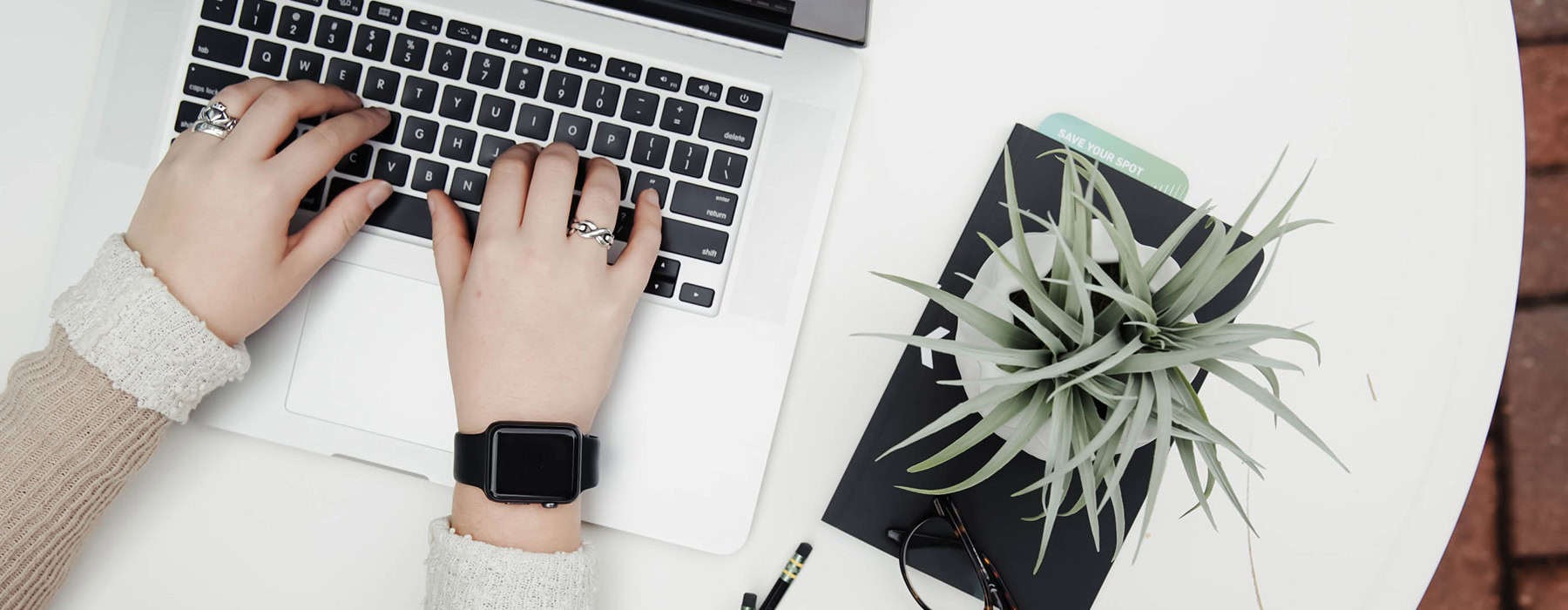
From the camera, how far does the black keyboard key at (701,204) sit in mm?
572

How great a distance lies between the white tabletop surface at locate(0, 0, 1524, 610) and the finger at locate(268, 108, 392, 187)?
0.19m

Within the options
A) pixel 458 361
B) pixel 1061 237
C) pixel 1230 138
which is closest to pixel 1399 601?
pixel 1230 138

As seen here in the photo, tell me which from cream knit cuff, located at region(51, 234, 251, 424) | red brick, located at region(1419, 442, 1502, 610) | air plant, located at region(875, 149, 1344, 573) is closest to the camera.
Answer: air plant, located at region(875, 149, 1344, 573)

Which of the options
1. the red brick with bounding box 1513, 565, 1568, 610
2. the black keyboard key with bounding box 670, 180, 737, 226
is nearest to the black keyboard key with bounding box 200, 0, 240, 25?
the black keyboard key with bounding box 670, 180, 737, 226

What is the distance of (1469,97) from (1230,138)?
0.58 feet

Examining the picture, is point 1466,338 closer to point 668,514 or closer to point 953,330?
point 953,330

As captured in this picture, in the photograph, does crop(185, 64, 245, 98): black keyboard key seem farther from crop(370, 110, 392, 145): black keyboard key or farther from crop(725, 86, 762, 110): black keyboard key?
crop(725, 86, 762, 110): black keyboard key

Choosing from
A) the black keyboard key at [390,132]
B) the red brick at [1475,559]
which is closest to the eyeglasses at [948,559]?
the black keyboard key at [390,132]

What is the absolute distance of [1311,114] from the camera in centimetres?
63

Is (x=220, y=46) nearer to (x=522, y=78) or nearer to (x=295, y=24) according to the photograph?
(x=295, y=24)

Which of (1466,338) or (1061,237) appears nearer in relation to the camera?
(1061,237)

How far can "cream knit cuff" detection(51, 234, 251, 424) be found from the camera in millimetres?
536

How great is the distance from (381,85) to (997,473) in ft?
1.58

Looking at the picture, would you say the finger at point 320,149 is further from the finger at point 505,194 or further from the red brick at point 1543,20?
the red brick at point 1543,20
